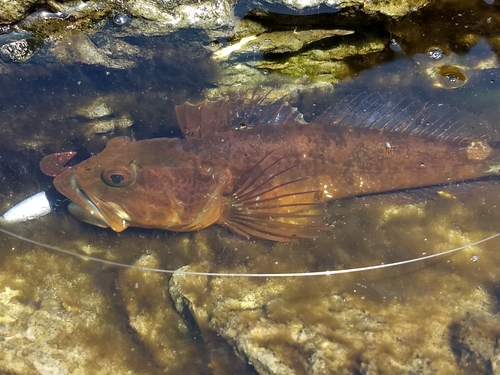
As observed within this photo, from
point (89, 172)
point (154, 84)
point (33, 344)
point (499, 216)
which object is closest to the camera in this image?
point (33, 344)

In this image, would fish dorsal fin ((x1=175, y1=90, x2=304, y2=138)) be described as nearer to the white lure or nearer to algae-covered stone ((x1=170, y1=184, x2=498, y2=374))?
algae-covered stone ((x1=170, y1=184, x2=498, y2=374))

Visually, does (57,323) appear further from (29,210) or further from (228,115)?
(228,115)

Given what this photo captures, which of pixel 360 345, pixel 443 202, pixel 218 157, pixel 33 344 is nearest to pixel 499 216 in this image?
pixel 443 202

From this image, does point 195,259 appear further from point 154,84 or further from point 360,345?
point 154,84

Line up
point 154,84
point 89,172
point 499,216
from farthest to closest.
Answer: point 154,84, point 499,216, point 89,172

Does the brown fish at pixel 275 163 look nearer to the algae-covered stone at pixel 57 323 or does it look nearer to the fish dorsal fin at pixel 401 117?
the fish dorsal fin at pixel 401 117

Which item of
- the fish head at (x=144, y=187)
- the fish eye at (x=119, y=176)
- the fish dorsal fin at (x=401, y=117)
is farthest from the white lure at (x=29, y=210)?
the fish dorsal fin at (x=401, y=117)
